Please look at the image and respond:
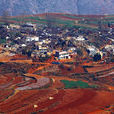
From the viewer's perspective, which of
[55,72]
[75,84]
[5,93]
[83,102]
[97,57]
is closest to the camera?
[83,102]

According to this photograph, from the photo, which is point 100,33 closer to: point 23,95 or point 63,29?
point 63,29

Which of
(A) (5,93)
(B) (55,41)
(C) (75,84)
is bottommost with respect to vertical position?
(A) (5,93)

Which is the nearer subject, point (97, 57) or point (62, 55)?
point (97, 57)

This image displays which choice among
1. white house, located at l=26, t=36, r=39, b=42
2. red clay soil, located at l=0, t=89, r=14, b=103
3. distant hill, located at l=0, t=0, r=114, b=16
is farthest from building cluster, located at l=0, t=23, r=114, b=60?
distant hill, located at l=0, t=0, r=114, b=16

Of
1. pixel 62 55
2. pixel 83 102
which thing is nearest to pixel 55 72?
pixel 62 55

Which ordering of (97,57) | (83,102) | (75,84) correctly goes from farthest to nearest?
(97,57)
(75,84)
(83,102)

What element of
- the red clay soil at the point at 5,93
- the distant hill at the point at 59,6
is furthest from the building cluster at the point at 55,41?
the distant hill at the point at 59,6

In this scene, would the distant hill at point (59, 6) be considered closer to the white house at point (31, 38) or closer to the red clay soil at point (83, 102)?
the white house at point (31, 38)

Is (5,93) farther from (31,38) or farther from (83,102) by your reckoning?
(31,38)

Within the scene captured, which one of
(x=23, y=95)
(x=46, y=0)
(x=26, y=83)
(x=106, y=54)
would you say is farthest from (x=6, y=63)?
(x=46, y=0)

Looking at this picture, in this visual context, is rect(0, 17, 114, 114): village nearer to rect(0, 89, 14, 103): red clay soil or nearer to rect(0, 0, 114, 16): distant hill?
rect(0, 89, 14, 103): red clay soil
